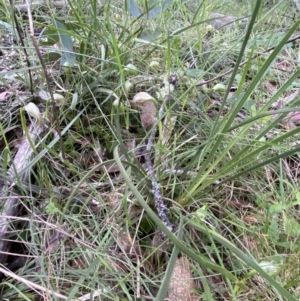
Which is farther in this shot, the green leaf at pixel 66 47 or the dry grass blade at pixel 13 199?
the green leaf at pixel 66 47

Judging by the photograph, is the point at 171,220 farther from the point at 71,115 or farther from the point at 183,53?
the point at 183,53

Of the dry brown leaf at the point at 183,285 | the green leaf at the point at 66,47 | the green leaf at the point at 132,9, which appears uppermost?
the green leaf at the point at 132,9

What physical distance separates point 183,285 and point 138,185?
208 millimetres

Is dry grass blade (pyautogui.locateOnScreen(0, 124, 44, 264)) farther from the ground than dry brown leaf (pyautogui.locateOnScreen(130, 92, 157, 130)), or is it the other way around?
dry brown leaf (pyautogui.locateOnScreen(130, 92, 157, 130))

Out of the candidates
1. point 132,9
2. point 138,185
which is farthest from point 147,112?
point 132,9

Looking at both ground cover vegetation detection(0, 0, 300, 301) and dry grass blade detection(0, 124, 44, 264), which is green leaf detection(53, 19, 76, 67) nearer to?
ground cover vegetation detection(0, 0, 300, 301)

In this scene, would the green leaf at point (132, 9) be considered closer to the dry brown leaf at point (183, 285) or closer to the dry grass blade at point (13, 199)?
the dry grass blade at point (13, 199)

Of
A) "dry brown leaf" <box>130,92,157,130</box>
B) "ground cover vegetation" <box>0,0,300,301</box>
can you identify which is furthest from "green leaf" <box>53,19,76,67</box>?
"dry brown leaf" <box>130,92,157,130</box>

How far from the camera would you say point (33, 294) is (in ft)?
2.12

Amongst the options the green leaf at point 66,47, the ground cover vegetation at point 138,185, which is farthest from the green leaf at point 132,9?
the green leaf at point 66,47

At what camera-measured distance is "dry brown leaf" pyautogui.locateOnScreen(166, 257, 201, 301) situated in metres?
0.67

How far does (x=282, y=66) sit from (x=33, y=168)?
0.90 m

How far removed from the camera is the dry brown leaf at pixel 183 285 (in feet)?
2.18

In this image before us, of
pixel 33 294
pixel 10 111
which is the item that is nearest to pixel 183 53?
pixel 10 111
